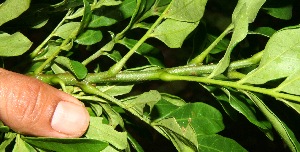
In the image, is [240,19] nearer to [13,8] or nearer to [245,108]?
[245,108]

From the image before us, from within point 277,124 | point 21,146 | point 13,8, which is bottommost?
point 21,146

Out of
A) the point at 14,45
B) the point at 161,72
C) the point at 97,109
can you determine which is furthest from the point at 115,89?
the point at 14,45

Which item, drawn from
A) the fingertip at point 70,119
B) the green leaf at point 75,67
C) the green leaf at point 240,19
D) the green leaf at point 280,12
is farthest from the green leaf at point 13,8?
the green leaf at point 280,12

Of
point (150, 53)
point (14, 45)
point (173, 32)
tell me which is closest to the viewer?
point (14, 45)

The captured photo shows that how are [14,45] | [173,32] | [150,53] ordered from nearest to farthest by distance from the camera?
[14,45] → [173,32] → [150,53]

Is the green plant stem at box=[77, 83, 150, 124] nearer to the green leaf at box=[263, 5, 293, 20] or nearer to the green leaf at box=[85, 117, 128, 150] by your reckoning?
the green leaf at box=[85, 117, 128, 150]

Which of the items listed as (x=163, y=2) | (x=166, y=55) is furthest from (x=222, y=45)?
(x=166, y=55)

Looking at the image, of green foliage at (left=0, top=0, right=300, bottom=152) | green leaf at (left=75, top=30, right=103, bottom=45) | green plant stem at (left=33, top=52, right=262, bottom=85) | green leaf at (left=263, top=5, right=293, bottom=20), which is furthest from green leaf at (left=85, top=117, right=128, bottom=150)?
green leaf at (left=263, top=5, right=293, bottom=20)
